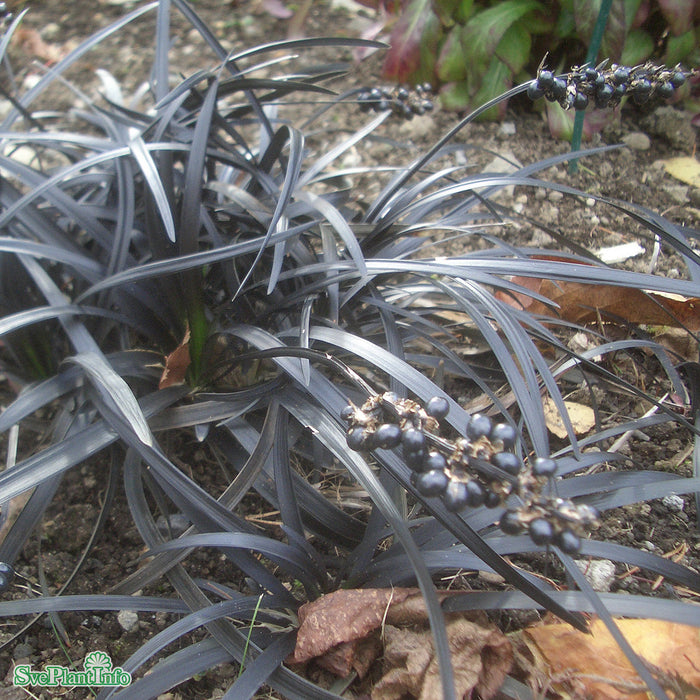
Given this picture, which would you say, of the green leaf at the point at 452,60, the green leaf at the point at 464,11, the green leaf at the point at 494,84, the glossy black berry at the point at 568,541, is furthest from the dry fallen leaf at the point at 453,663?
the green leaf at the point at 464,11

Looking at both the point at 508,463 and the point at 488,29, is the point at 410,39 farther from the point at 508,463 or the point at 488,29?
the point at 508,463

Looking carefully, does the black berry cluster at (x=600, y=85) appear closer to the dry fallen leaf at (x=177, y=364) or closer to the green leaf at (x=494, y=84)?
the dry fallen leaf at (x=177, y=364)

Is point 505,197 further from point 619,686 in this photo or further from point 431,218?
point 619,686

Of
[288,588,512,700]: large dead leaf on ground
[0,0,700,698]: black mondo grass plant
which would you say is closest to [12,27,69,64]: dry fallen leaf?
[0,0,700,698]: black mondo grass plant

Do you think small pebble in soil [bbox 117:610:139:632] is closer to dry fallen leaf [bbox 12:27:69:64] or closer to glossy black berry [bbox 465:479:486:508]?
glossy black berry [bbox 465:479:486:508]

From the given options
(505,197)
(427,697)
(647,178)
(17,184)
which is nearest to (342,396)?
(427,697)

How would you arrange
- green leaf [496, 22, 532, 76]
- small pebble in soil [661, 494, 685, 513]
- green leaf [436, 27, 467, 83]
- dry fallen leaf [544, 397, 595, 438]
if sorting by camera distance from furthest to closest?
green leaf [436, 27, 467, 83] → green leaf [496, 22, 532, 76] → dry fallen leaf [544, 397, 595, 438] → small pebble in soil [661, 494, 685, 513]
